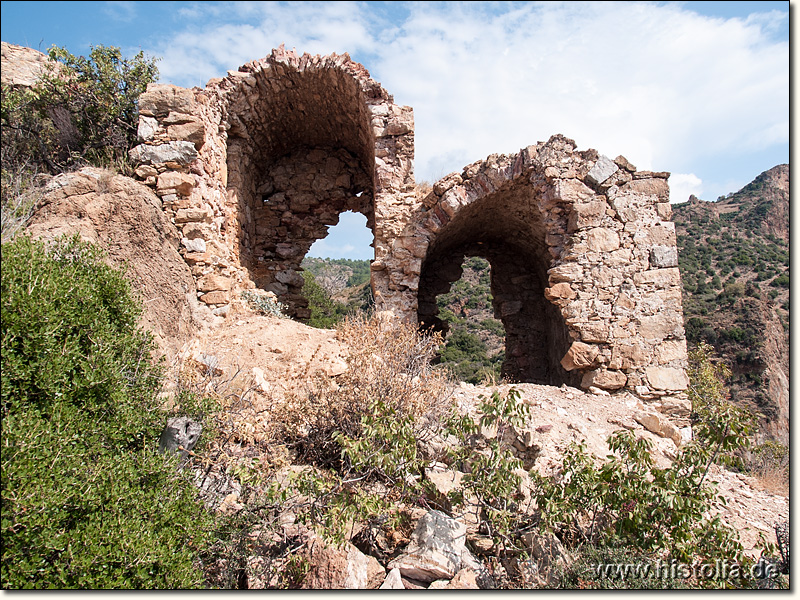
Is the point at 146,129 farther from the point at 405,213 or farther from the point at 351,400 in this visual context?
the point at 351,400

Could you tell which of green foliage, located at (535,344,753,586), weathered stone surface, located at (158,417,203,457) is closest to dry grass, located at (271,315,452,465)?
weathered stone surface, located at (158,417,203,457)

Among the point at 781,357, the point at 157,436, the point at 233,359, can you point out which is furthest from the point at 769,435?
the point at 157,436

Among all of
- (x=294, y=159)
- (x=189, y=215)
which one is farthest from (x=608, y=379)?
(x=294, y=159)

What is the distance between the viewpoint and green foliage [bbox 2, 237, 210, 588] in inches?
88.7

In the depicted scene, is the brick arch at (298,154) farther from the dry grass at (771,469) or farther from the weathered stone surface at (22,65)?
the dry grass at (771,469)

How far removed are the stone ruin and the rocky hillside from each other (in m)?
11.1

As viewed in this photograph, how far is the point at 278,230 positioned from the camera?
368 inches

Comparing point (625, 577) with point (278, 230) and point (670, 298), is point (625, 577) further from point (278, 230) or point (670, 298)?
point (278, 230)

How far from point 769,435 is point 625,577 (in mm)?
14755

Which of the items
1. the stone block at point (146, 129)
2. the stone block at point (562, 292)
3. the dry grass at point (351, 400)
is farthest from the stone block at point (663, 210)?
the stone block at point (146, 129)

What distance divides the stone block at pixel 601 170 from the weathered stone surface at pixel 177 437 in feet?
17.9

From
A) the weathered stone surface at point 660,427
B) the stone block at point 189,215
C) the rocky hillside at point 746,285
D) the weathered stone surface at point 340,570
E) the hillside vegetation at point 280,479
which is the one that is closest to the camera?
the hillside vegetation at point 280,479

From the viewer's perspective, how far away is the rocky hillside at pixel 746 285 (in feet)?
55.2

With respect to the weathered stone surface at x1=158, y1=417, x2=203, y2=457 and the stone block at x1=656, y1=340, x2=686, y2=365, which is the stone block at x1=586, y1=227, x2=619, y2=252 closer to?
the stone block at x1=656, y1=340, x2=686, y2=365
